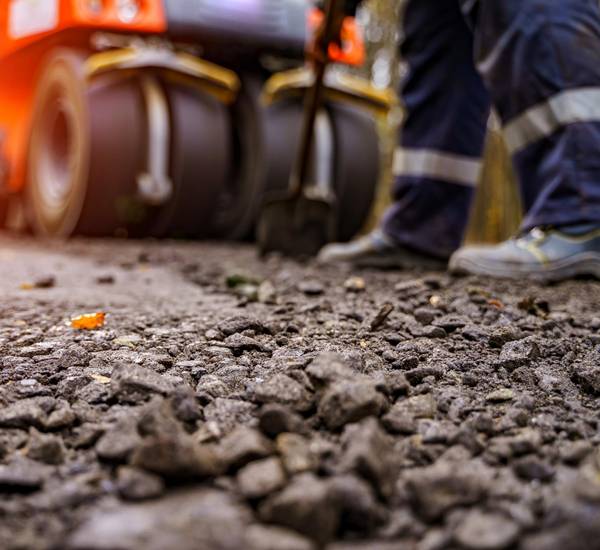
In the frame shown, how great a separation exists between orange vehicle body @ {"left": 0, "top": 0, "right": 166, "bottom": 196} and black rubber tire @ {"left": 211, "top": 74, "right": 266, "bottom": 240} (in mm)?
546

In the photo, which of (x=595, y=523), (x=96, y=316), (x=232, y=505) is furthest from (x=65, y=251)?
(x=595, y=523)

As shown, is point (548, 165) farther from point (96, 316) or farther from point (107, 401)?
point (107, 401)

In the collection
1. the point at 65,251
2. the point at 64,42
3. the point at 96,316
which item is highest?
the point at 64,42

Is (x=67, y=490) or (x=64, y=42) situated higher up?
(x=64, y=42)

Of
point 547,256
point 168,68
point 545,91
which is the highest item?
point 168,68

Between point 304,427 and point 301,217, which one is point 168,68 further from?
point 304,427

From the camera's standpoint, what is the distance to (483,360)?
1011 mm

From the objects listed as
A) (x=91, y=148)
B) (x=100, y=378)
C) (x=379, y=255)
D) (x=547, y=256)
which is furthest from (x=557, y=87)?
(x=91, y=148)

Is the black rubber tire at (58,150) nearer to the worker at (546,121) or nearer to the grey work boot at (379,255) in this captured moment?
the grey work boot at (379,255)

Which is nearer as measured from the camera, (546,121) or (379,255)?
(546,121)

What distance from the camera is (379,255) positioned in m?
2.16

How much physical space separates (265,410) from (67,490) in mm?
212

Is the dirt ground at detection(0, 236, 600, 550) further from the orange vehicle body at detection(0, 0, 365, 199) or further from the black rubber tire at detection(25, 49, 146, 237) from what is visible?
the black rubber tire at detection(25, 49, 146, 237)

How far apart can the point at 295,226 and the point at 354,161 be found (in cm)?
109
